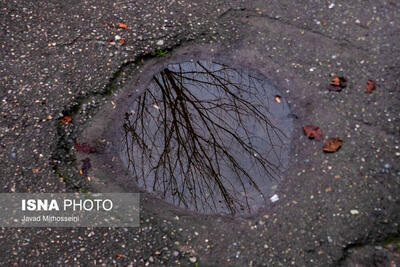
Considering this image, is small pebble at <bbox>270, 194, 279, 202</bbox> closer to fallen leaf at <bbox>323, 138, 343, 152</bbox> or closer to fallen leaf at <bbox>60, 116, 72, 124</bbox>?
fallen leaf at <bbox>323, 138, 343, 152</bbox>

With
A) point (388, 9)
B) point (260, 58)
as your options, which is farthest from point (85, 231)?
point (388, 9)

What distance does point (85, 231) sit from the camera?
2725mm

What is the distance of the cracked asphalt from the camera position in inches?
105

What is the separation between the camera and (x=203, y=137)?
318 centimetres

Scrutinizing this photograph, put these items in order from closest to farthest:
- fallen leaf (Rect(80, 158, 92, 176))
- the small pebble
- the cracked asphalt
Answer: the cracked asphalt, the small pebble, fallen leaf (Rect(80, 158, 92, 176))

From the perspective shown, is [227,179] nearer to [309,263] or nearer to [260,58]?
[309,263]

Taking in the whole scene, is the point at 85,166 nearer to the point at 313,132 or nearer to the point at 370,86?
the point at 313,132

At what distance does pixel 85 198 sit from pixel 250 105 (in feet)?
4.75

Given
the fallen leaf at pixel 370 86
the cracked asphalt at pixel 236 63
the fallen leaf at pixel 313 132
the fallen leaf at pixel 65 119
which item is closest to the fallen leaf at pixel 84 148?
the cracked asphalt at pixel 236 63

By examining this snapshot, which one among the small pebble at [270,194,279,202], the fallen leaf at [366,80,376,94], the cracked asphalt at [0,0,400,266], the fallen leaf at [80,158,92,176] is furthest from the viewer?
the fallen leaf at [366,80,376,94]

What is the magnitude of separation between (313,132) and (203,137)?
2.75ft

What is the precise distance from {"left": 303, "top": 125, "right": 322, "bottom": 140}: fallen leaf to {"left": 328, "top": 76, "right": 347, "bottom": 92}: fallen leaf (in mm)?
409

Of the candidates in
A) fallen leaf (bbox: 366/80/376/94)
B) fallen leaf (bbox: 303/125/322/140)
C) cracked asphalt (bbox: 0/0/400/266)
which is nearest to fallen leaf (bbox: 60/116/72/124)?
cracked asphalt (bbox: 0/0/400/266)

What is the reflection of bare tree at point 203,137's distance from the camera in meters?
2.97
